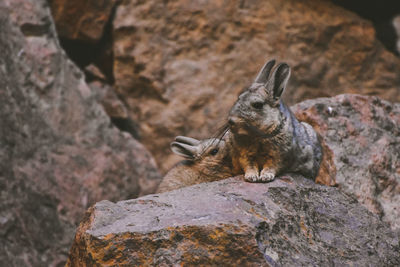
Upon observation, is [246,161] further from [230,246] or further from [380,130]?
[380,130]

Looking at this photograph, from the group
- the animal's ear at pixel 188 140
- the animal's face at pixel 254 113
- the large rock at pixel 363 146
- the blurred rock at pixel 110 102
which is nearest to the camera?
the animal's face at pixel 254 113

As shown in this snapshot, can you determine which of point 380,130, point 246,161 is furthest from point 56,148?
point 380,130

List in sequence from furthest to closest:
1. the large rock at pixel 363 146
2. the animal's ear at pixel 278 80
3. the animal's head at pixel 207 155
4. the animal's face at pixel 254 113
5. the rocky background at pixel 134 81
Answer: the rocky background at pixel 134 81 → the large rock at pixel 363 146 → the animal's head at pixel 207 155 → the animal's ear at pixel 278 80 → the animal's face at pixel 254 113

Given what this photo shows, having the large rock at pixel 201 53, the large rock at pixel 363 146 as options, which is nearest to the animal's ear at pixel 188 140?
the large rock at pixel 363 146

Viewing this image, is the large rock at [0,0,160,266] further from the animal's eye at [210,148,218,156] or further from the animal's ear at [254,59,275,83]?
the animal's ear at [254,59,275,83]

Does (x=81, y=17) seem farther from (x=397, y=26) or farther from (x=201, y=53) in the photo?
(x=397, y=26)

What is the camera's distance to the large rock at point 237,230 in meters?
3.33

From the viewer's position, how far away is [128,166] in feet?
Result: 23.1

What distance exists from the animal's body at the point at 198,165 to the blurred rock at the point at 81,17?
9.20 ft

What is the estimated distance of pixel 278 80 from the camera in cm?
406

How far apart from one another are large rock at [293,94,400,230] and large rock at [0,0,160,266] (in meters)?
2.46

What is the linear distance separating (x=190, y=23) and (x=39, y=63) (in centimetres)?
206

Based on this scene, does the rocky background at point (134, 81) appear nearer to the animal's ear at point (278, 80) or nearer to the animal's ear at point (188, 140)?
the animal's ear at point (188, 140)

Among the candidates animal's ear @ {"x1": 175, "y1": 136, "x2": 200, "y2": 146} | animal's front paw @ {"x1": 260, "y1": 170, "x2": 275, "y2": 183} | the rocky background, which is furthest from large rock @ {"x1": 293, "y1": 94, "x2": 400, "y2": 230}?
animal's front paw @ {"x1": 260, "y1": 170, "x2": 275, "y2": 183}
